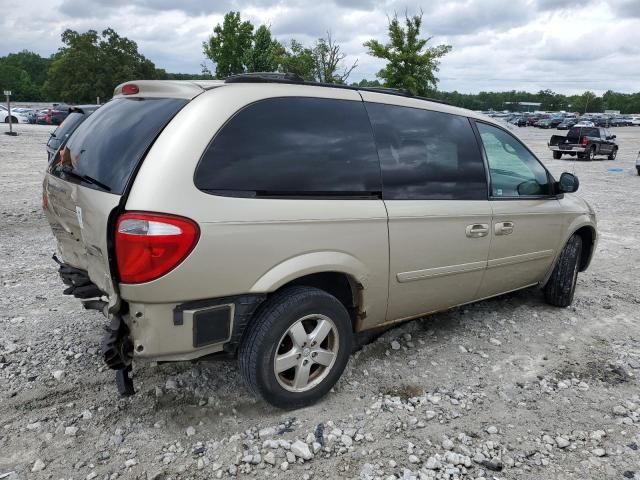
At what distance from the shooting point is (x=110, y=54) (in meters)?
58.5

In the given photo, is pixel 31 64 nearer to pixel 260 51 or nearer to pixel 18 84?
pixel 18 84

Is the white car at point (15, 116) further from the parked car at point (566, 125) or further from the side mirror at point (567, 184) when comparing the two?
the parked car at point (566, 125)

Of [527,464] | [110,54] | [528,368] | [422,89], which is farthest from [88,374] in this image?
[110,54]

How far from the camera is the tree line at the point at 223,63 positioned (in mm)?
29328

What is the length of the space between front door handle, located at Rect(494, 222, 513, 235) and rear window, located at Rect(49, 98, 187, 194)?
246 centimetres

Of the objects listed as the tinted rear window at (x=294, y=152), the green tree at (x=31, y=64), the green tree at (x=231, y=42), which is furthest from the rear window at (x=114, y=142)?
the green tree at (x=31, y=64)

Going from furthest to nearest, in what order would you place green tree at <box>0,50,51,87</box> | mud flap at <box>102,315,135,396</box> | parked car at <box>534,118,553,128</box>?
green tree at <box>0,50,51,87</box> → parked car at <box>534,118,553,128</box> → mud flap at <box>102,315,135,396</box>

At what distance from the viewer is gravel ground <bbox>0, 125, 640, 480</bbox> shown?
2.66 m

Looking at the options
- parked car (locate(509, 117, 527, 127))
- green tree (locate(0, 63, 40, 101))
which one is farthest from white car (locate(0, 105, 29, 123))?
parked car (locate(509, 117, 527, 127))

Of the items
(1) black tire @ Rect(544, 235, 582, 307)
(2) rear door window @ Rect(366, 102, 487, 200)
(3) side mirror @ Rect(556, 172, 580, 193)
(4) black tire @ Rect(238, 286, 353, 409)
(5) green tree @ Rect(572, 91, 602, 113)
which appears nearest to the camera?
(4) black tire @ Rect(238, 286, 353, 409)

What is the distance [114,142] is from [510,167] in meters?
3.01

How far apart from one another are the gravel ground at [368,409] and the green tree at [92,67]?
58516mm

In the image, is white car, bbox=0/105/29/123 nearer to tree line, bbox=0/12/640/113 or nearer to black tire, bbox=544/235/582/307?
tree line, bbox=0/12/640/113

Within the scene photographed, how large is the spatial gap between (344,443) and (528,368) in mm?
1684
